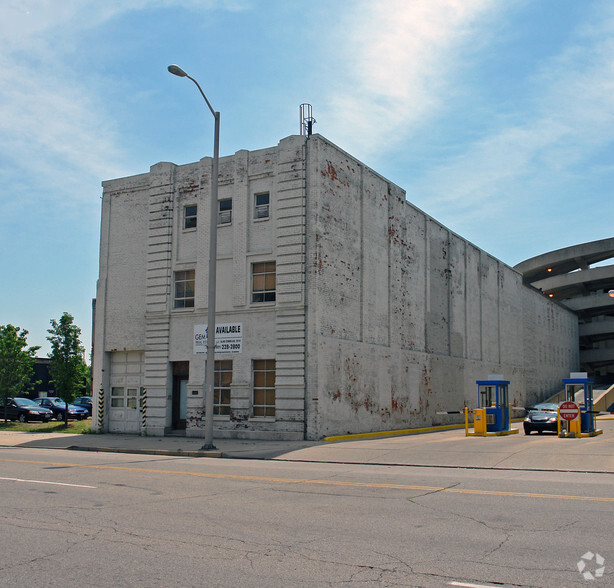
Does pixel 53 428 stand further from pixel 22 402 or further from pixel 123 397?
pixel 22 402

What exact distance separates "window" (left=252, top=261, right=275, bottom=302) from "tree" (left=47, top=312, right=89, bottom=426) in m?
12.7

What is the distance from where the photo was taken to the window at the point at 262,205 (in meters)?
26.5

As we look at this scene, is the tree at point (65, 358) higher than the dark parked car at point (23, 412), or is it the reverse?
the tree at point (65, 358)

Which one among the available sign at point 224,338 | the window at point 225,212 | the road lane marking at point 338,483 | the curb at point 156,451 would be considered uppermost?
the window at point 225,212

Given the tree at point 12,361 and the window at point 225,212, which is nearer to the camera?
the window at point 225,212

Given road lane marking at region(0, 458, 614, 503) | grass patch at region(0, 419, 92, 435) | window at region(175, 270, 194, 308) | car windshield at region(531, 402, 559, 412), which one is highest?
window at region(175, 270, 194, 308)

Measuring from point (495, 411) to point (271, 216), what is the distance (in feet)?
38.7

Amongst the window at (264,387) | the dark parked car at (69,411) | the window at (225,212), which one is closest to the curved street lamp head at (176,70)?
the window at (225,212)

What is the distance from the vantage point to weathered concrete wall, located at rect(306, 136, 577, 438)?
2520cm

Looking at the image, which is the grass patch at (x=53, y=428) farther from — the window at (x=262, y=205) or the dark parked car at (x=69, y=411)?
the window at (x=262, y=205)

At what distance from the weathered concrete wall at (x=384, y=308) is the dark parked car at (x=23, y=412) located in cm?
2150

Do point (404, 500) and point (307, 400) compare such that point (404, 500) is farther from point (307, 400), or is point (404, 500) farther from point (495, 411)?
point (495, 411)

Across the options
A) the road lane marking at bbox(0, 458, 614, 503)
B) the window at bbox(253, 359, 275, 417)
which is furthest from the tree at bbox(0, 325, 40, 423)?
the road lane marking at bbox(0, 458, 614, 503)

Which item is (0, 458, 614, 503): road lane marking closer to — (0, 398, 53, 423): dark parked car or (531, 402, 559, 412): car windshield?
(531, 402, 559, 412): car windshield
